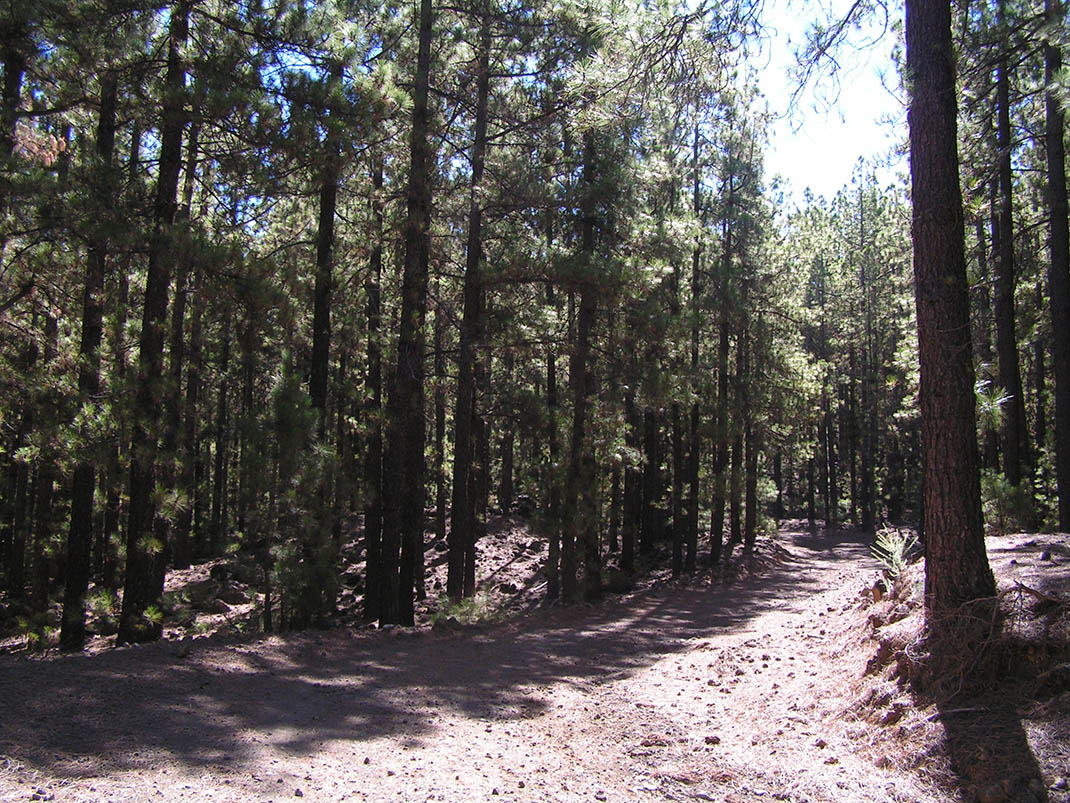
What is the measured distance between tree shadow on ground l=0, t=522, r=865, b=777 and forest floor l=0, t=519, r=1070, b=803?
31 millimetres

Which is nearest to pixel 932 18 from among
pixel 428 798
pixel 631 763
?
pixel 631 763

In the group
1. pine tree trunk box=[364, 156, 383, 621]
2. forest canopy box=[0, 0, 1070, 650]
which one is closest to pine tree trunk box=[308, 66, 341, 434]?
forest canopy box=[0, 0, 1070, 650]

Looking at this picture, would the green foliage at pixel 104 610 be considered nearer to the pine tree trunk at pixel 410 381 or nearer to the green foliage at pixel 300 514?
the green foliage at pixel 300 514

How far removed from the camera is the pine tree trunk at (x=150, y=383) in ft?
28.5

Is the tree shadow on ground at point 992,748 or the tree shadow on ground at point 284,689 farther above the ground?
the tree shadow on ground at point 992,748

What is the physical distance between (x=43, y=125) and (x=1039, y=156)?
60.8 ft

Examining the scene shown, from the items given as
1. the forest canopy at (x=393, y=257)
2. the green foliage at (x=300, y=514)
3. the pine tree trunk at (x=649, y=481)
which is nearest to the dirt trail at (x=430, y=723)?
the green foliage at (x=300, y=514)

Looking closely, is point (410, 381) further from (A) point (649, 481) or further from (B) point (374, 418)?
(A) point (649, 481)

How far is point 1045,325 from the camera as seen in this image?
18.0 meters

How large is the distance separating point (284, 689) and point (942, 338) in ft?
20.5

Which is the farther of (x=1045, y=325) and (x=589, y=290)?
(x=1045, y=325)

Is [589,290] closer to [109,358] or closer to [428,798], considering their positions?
[109,358]

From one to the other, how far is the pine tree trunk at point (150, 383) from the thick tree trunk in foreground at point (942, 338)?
7872mm

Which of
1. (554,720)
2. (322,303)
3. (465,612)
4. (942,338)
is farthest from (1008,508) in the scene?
(322,303)
